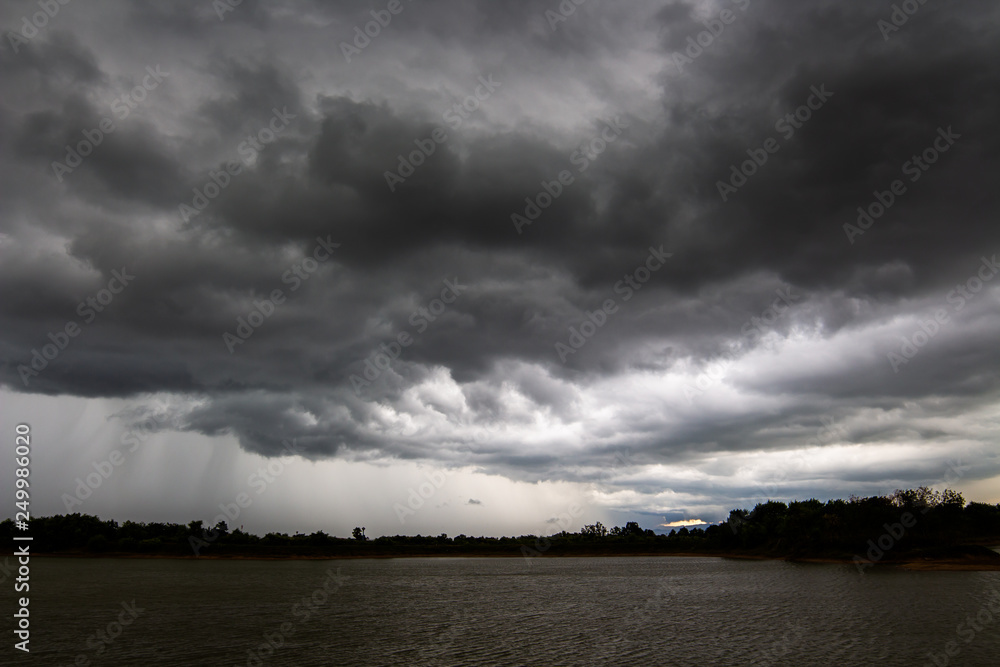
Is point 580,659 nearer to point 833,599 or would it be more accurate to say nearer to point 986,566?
point 833,599

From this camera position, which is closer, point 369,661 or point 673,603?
point 369,661

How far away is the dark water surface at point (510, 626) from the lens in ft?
131

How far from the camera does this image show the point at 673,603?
243ft

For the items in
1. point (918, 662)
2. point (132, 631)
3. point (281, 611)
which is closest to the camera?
point (918, 662)

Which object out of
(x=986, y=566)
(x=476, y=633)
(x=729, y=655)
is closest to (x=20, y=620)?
(x=476, y=633)

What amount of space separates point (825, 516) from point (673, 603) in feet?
507

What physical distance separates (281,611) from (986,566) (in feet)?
465

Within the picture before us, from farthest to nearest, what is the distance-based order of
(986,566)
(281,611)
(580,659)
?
(986,566) → (281,611) → (580,659)

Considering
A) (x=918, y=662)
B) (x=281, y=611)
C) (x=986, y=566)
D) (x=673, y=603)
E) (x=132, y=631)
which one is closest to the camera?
(x=918, y=662)

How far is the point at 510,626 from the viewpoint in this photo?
54875 millimetres

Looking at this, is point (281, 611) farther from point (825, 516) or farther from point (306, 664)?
point (825, 516)

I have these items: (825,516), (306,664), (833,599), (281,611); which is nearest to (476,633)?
(306,664)

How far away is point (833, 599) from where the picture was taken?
74.6m

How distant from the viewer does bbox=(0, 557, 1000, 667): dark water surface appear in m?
39.9
